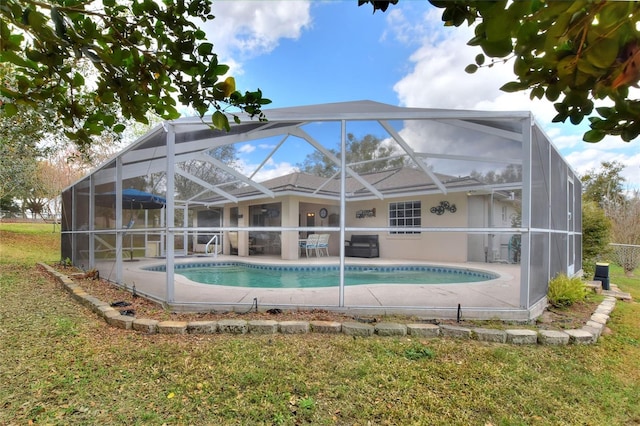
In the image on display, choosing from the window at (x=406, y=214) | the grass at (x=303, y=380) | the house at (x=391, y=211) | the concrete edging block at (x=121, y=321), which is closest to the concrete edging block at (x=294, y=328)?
the grass at (x=303, y=380)

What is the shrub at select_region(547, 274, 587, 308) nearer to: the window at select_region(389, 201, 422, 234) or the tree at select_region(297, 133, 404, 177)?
the tree at select_region(297, 133, 404, 177)

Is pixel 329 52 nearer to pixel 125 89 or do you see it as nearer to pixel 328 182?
pixel 328 182

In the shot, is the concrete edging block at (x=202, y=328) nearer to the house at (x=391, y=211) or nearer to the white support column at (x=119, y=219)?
the white support column at (x=119, y=219)

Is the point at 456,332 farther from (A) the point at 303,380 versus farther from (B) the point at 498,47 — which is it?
(B) the point at 498,47

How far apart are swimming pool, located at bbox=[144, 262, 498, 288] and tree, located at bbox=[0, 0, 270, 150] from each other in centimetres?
593

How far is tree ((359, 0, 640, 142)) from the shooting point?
2.23ft

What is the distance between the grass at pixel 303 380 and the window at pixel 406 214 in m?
8.02

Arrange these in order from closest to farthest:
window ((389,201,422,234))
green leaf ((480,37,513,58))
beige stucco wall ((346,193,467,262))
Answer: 1. green leaf ((480,37,513,58))
2. beige stucco wall ((346,193,467,262))
3. window ((389,201,422,234))

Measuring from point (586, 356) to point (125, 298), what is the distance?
663cm

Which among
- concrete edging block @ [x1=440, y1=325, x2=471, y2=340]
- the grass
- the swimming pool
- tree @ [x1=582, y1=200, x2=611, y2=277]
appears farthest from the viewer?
tree @ [x1=582, y1=200, x2=611, y2=277]

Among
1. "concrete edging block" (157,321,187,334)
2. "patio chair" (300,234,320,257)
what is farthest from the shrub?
"patio chair" (300,234,320,257)

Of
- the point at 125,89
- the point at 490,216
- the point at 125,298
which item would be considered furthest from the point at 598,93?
the point at 490,216

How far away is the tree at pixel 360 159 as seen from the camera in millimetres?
6777

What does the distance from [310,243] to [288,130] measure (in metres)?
5.40
